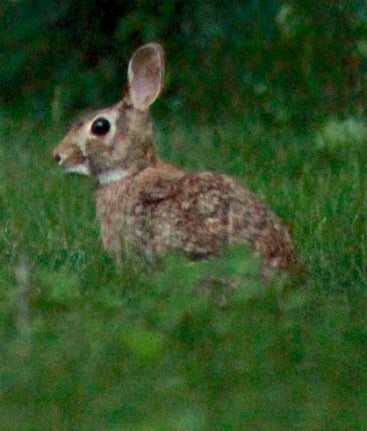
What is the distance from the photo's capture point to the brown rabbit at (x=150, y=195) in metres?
6.97

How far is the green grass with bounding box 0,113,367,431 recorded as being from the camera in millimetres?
4895

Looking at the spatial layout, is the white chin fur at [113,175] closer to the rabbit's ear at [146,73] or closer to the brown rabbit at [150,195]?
the brown rabbit at [150,195]

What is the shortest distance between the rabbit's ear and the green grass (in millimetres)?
666

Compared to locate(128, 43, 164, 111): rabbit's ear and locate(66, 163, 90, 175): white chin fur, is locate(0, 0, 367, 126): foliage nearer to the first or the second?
locate(128, 43, 164, 111): rabbit's ear

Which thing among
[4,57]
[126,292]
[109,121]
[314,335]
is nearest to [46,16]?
[4,57]

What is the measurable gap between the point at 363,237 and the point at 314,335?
7.16 ft

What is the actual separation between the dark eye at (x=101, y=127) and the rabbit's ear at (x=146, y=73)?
0.28m

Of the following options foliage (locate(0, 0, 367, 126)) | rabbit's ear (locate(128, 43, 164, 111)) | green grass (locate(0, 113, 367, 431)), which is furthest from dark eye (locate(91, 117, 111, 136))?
foliage (locate(0, 0, 367, 126))

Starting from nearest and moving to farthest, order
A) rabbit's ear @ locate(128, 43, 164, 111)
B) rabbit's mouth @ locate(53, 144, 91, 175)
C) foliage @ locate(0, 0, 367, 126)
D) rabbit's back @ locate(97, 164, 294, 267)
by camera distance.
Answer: rabbit's back @ locate(97, 164, 294, 267), rabbit's mouth @ locate(53, 144, 91, 175), rabbit's ear @ locate(128, 43, 164, 111), foliage @ locate(0, 0, 367, 126)

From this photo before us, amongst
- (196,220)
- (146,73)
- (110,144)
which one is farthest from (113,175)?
(196,220)

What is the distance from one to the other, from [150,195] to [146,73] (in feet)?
3.81

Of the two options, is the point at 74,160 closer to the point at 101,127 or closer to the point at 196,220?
the point at 101,127

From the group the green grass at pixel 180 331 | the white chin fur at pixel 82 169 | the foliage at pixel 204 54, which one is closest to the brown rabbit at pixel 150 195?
the white chin fur at pixel 82 169

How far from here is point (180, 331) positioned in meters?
5.75
